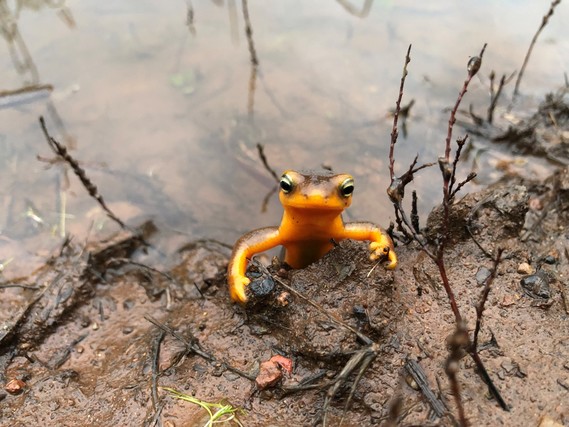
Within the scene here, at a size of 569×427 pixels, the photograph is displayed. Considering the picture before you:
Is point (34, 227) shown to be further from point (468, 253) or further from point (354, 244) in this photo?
point (468, 253)

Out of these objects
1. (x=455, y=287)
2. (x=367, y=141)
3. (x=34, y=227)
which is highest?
(x=455, y=287)

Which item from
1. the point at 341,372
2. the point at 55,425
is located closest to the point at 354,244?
the point at 341,372

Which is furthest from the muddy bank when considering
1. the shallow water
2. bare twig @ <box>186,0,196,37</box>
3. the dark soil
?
bare twig @ <box>186,0,196,37</box>

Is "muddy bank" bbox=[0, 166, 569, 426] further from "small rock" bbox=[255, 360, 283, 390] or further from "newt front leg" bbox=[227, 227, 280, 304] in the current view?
"newt front leg" bbox=[227, 227, 280, 304]

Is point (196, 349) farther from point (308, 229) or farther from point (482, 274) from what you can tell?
point (482, 274)

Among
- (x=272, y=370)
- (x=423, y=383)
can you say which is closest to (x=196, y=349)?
(x=272, y=370)

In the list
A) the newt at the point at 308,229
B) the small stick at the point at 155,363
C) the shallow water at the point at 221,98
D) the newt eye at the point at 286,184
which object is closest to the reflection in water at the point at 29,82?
the shallow water at the point at 221,98
